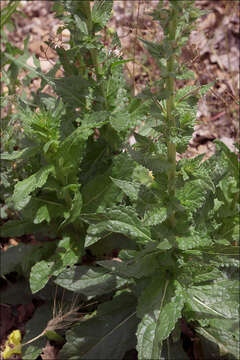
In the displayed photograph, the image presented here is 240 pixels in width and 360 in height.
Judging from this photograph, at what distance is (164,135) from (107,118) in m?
0.94

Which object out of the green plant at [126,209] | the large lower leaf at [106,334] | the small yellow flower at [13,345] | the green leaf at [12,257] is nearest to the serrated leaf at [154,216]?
the green plant at [126,209]

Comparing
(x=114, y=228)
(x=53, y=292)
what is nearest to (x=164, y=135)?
(x=114, y=228)

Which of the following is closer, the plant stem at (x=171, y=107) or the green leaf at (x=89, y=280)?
the plant stem at (x=171, y=107)

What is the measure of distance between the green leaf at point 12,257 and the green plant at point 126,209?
30 centimetres

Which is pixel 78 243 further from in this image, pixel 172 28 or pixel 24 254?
pixel 172 28

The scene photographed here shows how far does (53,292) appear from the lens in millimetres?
3236

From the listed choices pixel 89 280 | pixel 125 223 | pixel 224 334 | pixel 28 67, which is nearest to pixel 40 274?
pixel 89 280

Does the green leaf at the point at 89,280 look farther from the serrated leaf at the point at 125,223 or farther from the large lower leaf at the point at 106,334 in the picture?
the serrated leaf at the point at 125,223

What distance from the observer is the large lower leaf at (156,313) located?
2.27 meters

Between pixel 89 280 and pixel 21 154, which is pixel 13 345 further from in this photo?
pixel 21 154

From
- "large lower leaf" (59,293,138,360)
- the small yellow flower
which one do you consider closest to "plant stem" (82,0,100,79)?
"large lower leaf" (59,293,138,360)

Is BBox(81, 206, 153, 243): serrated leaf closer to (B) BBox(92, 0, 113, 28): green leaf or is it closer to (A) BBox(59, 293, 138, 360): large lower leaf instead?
(A) BBox(59, 293, 138, 360): large lower leaf

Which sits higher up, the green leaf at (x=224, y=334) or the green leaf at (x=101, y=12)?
the green leaf at (x=101, y=12)

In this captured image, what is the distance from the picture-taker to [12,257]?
3258 mm
